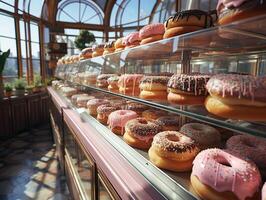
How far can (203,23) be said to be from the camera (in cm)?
96

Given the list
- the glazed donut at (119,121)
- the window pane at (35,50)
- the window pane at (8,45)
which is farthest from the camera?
the window pane at (35,50)

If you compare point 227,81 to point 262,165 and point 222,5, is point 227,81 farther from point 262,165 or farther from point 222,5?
point 262,165

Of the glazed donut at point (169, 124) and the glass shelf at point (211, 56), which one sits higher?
the glass shelf at point (211, 56)

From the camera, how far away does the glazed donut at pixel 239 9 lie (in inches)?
24.7

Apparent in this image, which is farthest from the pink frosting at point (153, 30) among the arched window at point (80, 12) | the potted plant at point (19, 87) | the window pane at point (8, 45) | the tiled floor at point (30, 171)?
the arched window at point (80, 12)

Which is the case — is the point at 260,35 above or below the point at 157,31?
below

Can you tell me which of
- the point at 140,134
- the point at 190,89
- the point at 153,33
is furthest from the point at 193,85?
the point at 153,33

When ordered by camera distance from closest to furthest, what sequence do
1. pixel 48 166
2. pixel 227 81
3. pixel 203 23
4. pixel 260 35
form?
pixel 227 81
pixel 260 35
pixel 203 23
pixel 48 166

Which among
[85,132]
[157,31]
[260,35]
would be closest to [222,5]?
[260,35]

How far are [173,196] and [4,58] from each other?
4401 millimetres

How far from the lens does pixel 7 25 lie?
5152 millimetres

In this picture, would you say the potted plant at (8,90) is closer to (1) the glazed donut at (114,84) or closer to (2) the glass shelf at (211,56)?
(2) the glass shelf at (211,56)

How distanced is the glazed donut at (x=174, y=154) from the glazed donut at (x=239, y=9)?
1.67 feet

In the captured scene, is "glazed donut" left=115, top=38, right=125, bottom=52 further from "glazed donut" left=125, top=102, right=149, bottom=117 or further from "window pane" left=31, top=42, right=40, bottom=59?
"window pane" left=31, top=42, right=40, bottom=59
